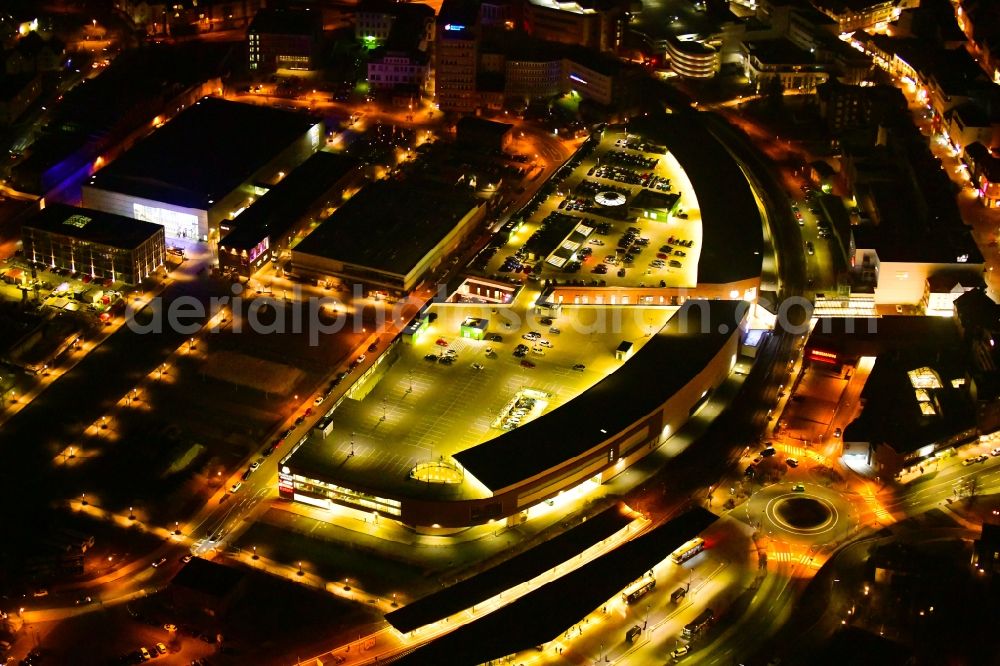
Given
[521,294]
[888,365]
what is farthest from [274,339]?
[888,365]

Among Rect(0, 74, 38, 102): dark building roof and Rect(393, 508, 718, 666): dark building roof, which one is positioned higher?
Rect(0, 74, 38, 102): dark building roof

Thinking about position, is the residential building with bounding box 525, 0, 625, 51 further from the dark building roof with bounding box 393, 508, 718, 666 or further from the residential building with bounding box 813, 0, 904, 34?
the dark building roof with bounding box 393, 508, 718, 666

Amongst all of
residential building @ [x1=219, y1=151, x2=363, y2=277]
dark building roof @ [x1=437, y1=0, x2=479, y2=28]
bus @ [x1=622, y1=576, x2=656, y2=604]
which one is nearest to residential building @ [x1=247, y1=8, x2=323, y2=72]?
dark building roof @ [x1=437, y1=0, x2=479, y2=28]

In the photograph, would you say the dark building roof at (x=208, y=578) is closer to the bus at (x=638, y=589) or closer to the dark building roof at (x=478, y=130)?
the bus at (x=638, y=589)

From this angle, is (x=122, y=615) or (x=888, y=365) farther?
(x=888, y=365)

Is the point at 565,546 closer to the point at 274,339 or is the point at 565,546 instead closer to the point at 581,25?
the point at 274,339

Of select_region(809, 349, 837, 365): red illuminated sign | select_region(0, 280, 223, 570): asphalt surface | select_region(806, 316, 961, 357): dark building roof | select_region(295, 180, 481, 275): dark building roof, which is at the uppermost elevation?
select_region(806, 316, 961, 357): dark building roof
